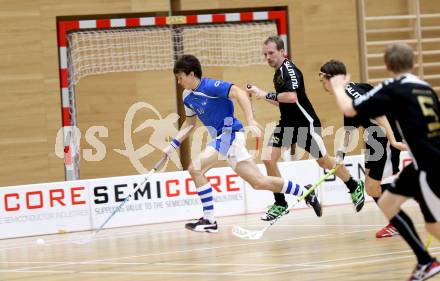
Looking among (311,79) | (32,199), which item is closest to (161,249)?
(32,199)

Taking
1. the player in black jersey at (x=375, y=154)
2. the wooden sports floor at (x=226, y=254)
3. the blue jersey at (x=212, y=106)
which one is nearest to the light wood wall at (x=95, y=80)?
the wooden sports floor at (x=226, y=254)

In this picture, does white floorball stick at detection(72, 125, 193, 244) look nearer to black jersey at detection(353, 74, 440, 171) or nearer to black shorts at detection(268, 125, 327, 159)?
black shorts at detection(268, 125, 327, 159)

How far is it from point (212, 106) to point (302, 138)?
1103 millimetres

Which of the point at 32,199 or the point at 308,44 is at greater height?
the point at 308,44

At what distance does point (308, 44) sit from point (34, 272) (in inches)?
353

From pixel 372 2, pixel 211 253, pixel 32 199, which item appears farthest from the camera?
pixel 372 2

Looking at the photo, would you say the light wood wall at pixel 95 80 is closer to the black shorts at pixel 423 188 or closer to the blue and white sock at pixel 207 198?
the blue and white sock at pixel 207 198

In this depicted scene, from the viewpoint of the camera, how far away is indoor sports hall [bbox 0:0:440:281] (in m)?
10.2

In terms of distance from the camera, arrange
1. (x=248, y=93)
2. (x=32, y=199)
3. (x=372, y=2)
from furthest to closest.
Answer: (x=372, y=2), (x=32, y=199), (x=248, y=93)

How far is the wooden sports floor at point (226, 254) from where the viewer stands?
19.5ft

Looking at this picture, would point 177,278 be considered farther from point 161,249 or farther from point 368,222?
point 368,222

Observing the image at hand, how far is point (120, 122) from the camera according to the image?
563 inches

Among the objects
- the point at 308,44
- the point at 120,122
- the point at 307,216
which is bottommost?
the point at 307,216

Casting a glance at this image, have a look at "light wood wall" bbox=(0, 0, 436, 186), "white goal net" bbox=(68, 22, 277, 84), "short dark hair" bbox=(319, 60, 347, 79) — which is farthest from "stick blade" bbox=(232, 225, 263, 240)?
"light wood wall" bbox=(0, 0, 436, 186)
